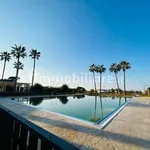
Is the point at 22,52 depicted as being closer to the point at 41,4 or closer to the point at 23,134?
the point at 41,4

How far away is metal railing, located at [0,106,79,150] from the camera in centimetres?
88

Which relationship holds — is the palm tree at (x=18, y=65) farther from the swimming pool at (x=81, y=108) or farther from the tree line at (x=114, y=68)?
the tree line at (x=114, y=68)

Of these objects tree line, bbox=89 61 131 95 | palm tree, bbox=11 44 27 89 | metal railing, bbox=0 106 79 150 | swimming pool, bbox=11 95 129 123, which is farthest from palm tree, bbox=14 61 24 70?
metal railing, bbox=0 106 79 150

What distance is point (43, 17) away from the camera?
37.5ft

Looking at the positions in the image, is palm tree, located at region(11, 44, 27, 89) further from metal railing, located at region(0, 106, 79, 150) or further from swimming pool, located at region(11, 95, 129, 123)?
metal railing, located at region(0, 106, 79, 150)

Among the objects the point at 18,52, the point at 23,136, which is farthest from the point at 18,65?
the point at 23,136

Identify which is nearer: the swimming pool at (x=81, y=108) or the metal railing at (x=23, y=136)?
the metal railing at (x=23, y=136)

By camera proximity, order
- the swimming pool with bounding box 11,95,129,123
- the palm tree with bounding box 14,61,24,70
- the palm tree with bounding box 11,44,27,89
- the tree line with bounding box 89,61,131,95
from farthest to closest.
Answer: the tree line with bounding box 89,61,131,95 < the palm tree with bounding box 14,61,24,70 < the palm tree with bounding box 11,44,27,89 < the swimming pool with bounding box 11,95,129,123

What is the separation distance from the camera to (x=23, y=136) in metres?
1.36

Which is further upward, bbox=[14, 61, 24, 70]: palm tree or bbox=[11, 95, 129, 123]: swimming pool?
bbox=[14, 61, 24, 70]: palm tree

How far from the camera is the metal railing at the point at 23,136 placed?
0.88 meters

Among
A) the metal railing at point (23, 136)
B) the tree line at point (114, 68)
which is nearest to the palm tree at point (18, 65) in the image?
the tree line at point (114, 68)

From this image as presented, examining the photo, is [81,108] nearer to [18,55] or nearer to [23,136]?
A: [23,136]

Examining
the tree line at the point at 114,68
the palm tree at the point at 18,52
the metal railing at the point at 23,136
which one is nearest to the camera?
the metal railing at the point at 23,136
